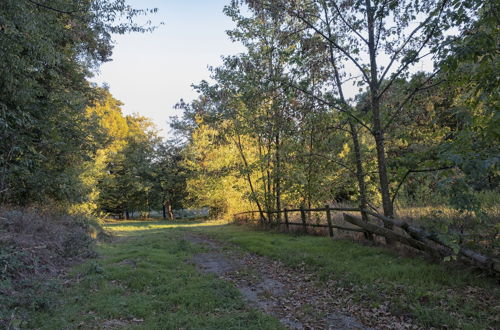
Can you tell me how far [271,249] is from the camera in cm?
1044

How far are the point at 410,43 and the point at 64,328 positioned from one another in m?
9.35

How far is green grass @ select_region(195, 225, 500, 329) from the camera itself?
4.47 metres

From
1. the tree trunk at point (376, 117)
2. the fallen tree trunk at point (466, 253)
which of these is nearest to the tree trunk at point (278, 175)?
the tree trunk at point (376, 117)

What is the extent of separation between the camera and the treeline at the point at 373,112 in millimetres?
4621

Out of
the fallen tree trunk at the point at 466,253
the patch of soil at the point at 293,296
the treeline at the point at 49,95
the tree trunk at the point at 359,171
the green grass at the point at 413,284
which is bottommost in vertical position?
the patch of soil at the point at 293,296

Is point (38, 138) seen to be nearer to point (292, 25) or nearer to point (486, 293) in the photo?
point (292, 25)

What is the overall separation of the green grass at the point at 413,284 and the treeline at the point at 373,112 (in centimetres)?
119

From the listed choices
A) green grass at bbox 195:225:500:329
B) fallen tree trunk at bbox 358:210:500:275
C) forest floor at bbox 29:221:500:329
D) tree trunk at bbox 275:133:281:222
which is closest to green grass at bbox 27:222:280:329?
forest floor at bbox 29:221:500:329

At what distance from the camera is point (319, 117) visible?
9969 millimetres

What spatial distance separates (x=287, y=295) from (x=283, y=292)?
20 cm

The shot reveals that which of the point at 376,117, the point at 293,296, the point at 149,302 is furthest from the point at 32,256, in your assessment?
the point at 376,117

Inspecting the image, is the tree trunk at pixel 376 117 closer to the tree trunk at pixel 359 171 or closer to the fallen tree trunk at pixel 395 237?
the fallen tree trunk at pixel 395 237

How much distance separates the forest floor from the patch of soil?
17 mm

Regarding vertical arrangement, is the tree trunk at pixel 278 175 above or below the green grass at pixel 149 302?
above
